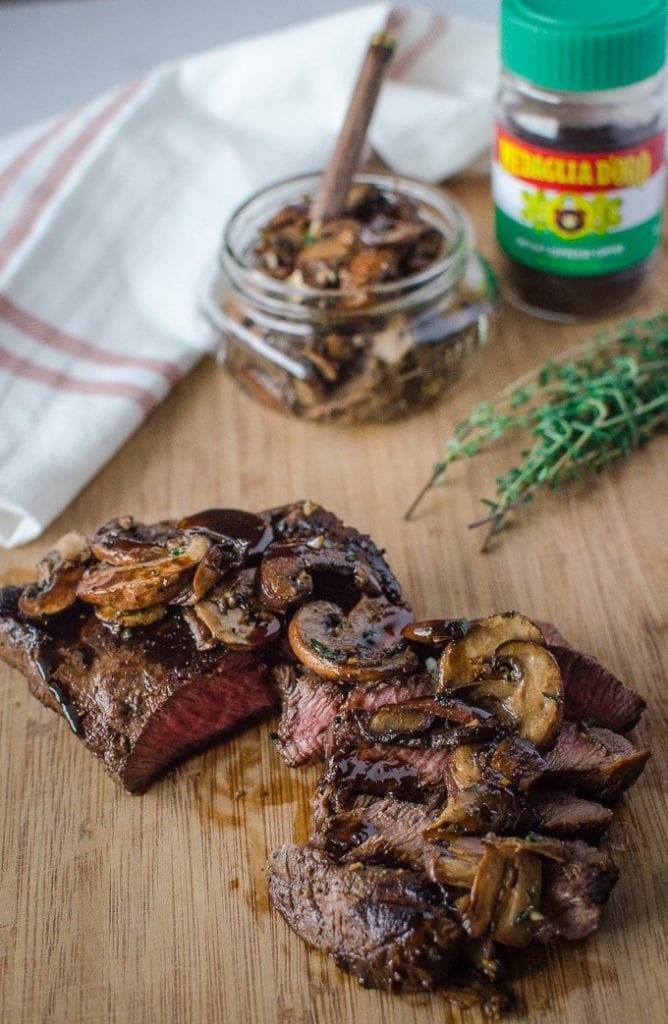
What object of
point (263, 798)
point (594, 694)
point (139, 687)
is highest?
point (139, 687)

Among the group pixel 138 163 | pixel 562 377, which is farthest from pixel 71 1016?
pixel 138 163

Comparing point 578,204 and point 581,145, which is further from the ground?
point 581,145

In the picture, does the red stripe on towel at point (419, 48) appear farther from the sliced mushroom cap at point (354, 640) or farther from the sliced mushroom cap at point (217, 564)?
the sliced mushroom cap at point (354, 640)

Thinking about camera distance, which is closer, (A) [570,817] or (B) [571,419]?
(A) [570,817]

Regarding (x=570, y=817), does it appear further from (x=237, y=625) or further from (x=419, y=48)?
(x=419, y=48)

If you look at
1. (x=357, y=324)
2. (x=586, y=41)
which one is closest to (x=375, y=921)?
(x=357, y=324)

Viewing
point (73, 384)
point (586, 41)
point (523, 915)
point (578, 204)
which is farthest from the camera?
point (73, 384)

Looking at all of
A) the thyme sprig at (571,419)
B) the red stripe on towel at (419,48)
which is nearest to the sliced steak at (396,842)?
the thyme sprig at (571,419)
